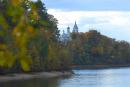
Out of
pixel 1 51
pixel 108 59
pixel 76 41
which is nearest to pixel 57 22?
pixel 76 41

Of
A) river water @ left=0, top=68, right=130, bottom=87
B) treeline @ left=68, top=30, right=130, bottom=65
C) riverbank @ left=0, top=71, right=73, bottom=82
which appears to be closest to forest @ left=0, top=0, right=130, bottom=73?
treeline @ left=68, top=30, right=130, bottom=65

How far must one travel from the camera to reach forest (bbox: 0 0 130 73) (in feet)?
10.9

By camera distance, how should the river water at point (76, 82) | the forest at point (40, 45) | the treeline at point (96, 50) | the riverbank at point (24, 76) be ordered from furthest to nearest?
the treeline at point (96, 50), the riverbank at point (24, 76), the river water at point (76, 82), the forest at point (40, 45)

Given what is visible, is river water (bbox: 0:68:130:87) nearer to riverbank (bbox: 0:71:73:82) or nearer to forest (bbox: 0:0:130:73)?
riverbank (bbox: 0:71:73:82)

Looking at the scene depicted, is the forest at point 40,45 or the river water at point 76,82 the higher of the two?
the forest at point 40,45

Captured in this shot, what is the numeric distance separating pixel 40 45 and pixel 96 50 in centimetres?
8220

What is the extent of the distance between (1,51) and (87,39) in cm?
17715

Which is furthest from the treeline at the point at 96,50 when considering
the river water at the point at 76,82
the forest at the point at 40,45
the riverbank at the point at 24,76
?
the river water at the point at 76,82

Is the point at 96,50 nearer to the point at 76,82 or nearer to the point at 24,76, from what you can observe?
the point at 24,76

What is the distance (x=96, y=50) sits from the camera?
181125mm

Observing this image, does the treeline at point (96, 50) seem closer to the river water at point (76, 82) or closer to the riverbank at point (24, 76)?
the riverbank at point (24, 76)

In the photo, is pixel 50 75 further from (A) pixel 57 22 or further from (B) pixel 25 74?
(A) pixel 57 22

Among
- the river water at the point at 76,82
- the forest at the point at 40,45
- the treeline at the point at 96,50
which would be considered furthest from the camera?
the treeline at the point at 96,50

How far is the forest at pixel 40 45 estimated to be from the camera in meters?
3.32
